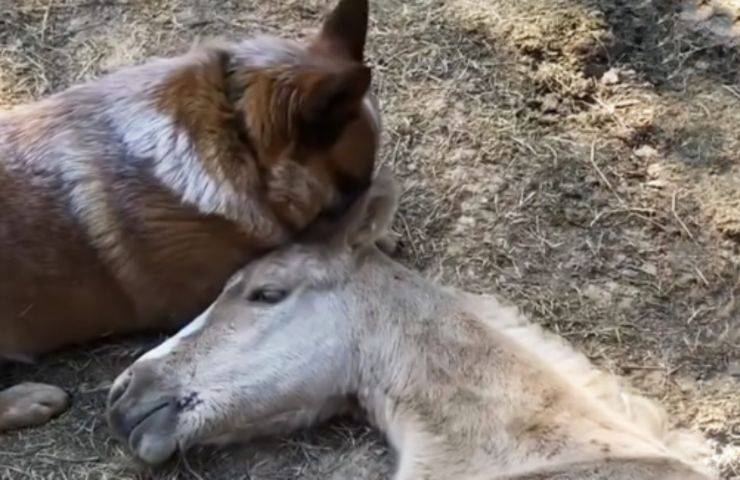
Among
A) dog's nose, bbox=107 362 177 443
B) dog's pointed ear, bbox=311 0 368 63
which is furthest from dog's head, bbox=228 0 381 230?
dog's nose, bbox=107 362 177 443

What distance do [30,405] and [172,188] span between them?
31.2 inches

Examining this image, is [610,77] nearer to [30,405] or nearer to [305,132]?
[305,132]

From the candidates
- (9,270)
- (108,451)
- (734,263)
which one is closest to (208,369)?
(108,451)

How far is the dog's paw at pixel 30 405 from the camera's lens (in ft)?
12.6

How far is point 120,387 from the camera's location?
364cm

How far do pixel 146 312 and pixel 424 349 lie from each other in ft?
3.16

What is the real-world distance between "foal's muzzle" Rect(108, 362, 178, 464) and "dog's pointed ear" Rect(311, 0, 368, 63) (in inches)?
47.2

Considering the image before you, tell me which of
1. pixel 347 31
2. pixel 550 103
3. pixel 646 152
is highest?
pixel 347 31

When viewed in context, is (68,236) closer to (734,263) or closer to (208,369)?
(208,369)

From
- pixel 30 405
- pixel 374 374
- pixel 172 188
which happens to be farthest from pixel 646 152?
pixel 30 405

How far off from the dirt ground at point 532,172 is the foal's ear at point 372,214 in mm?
415

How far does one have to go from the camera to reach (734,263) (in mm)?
4508

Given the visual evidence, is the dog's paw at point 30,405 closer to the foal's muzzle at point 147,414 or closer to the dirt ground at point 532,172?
the dirt ground at point 532,172

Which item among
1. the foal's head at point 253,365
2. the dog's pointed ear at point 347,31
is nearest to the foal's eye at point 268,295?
the foal's head at point 253,365
